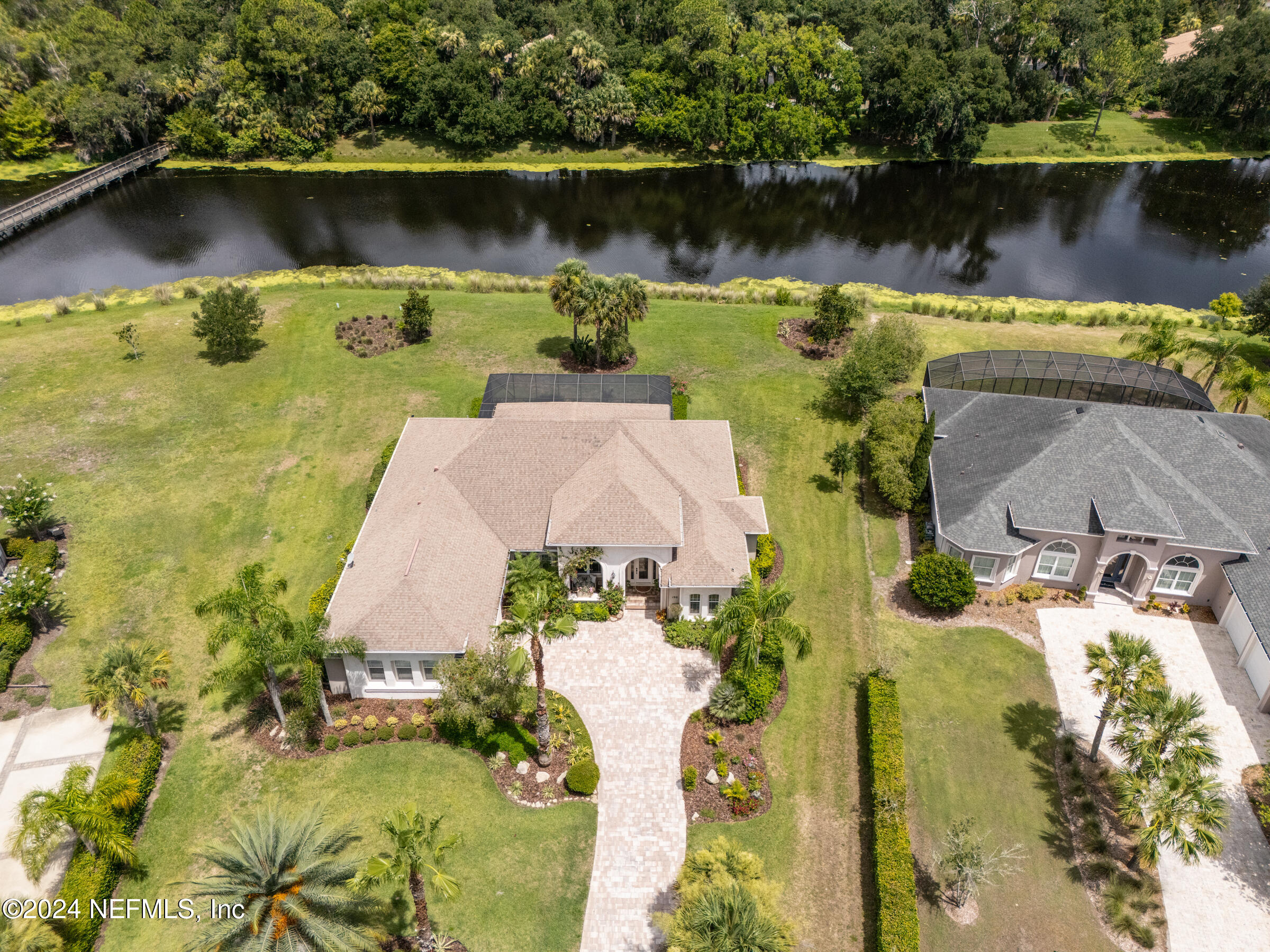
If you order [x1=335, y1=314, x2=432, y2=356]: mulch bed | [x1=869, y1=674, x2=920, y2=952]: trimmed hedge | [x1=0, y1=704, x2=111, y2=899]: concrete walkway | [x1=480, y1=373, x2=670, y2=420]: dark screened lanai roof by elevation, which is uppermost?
[x1=480, y1=373, x2=670, y2=420]: dark screened lanai roof

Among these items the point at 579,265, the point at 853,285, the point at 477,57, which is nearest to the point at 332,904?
the point at 579,265

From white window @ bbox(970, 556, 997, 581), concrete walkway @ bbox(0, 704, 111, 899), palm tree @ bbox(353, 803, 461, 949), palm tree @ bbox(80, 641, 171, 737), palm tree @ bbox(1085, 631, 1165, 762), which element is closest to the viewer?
palm tree @ bbox(353, 803, 461, 949)

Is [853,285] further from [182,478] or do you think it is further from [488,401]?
[182,478]

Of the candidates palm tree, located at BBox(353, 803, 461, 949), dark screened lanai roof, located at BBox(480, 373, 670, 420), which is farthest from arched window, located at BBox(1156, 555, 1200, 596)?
palm tree, located at BBox(353, 803, 461, 949)

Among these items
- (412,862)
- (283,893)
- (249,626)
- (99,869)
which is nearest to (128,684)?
(249,626)

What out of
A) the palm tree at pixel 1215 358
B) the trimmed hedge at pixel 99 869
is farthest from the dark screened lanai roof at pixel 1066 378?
the trimmed hedge at pixel 99 869

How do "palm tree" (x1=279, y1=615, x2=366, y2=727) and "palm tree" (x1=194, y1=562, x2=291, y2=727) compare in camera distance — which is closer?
"palm tree" (x1=194, y1=562, x2=291, y2=727)

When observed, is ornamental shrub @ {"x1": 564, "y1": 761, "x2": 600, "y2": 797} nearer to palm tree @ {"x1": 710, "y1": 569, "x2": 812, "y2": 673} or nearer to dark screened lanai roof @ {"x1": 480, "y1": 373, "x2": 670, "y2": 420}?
Result: palm tree @ {"x1": 710, "y1": 569, "x2": 812, "y2": 673}

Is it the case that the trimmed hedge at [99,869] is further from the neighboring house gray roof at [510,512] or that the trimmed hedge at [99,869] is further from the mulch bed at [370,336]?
the mulch bed at [370,336]
